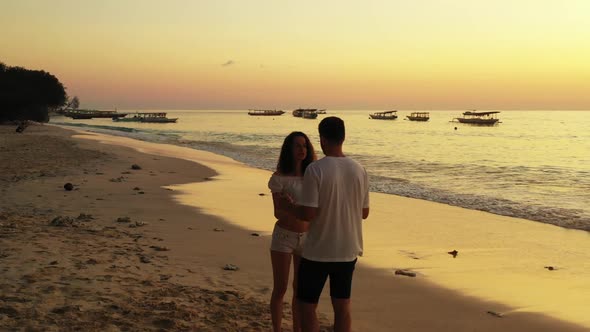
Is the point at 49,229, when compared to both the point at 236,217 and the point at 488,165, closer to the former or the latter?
the point at 236,217

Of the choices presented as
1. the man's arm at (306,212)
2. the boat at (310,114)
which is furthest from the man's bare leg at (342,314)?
the boat at (310,114)

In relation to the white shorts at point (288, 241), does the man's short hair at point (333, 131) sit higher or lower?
higher

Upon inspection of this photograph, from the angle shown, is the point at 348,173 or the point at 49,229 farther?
the point at 49,229

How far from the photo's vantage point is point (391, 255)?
915 cm

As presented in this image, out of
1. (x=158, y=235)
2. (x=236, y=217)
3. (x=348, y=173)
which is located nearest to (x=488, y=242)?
(x=236, y=217)

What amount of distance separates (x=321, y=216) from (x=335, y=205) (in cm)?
13

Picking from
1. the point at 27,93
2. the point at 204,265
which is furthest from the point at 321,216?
the point at 27,93

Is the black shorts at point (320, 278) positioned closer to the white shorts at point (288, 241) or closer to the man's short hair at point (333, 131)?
the white shorts at point (288, 241)

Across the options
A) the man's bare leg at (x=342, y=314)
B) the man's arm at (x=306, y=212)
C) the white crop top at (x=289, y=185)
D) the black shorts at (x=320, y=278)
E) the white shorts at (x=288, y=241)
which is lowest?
the man's bare leg at (x=342, y=314)

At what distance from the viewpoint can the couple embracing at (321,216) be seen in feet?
11.9

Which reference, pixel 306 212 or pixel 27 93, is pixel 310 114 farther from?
pixel 306 212

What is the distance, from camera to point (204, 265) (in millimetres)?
7535

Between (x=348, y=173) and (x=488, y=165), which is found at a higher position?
(x=348, y=173)

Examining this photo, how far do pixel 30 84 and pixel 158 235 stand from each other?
74.9 metres
